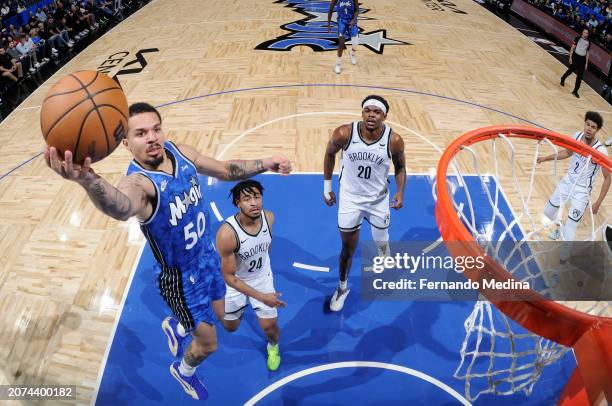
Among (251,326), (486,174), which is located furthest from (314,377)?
(486,174)

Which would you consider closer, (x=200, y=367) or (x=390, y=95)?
(x=200, y=367)

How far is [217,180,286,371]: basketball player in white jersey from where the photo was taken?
309 centimetres

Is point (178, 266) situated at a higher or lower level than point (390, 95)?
higher

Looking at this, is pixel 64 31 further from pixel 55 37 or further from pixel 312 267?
pixel 312 267

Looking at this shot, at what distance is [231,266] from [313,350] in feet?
4.24

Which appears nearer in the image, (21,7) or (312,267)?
(312,267)

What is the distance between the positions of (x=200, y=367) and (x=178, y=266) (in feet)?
4.10

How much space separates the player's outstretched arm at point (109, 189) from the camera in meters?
1.95

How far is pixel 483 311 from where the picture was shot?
141 inches

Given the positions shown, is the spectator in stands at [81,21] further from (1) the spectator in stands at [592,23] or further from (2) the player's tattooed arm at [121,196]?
(1) the spectator in stands at [592,23]

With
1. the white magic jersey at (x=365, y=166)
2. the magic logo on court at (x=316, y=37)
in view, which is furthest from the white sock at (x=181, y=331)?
the magic logo on court at (x=316, y=37)

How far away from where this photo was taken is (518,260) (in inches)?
169

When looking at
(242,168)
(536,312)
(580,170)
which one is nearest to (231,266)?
(242,168)

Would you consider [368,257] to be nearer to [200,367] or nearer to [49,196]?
[200,367]
